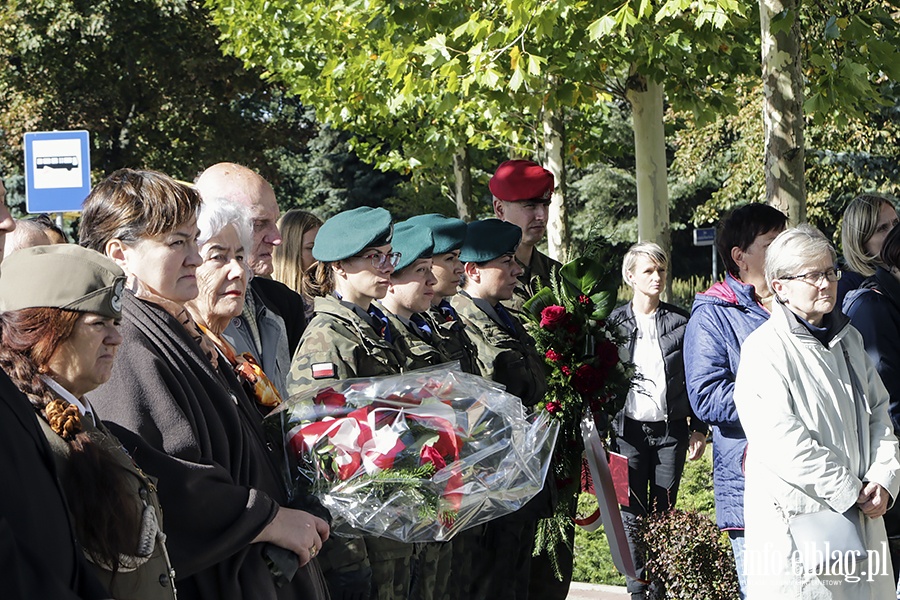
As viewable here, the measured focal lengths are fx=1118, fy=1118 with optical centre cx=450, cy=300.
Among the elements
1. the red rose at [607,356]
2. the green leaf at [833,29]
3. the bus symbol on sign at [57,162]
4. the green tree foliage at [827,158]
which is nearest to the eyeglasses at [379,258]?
the red rose at [607,356]

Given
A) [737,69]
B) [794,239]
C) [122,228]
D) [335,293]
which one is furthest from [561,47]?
[122,228]

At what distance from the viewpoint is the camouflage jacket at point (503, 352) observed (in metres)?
5.19

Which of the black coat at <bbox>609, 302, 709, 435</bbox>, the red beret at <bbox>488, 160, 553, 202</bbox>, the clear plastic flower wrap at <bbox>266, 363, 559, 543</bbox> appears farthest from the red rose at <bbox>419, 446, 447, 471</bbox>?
the black coat at <bbox>609, 302, 709, 435</bbox>

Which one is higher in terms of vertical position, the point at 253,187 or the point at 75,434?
the point at 253,187

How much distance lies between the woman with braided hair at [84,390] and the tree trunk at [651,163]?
868 centimetres

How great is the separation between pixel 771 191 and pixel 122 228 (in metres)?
4.99

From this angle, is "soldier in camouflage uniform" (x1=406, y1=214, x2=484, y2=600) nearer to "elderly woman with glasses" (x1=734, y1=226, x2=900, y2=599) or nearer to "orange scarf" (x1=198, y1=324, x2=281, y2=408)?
"elderly woman with glasses" (x1=734, y1=226, x2=900, y2=599)

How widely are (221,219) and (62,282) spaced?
1.14 m

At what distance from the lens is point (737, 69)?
1045 cm

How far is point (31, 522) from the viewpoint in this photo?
2.14 metres

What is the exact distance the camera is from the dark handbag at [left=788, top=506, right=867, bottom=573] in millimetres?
4434

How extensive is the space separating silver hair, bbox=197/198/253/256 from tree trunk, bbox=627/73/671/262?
7463mm

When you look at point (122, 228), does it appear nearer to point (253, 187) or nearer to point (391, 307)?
point (253, 187)

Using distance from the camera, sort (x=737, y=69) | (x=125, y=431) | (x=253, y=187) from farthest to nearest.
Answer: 1. (x=737, y=69)
2. (x=253, y=187)
3. (x=125, y=431)
